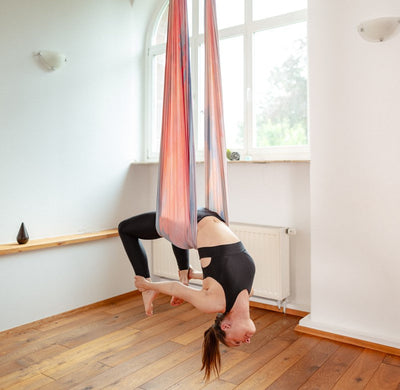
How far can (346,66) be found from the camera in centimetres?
269

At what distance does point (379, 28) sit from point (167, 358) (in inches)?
94.3

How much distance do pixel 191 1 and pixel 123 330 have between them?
3.08 metres

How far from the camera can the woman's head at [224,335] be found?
185cm

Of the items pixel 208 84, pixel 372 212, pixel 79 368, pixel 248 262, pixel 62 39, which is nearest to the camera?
pixel 248 262

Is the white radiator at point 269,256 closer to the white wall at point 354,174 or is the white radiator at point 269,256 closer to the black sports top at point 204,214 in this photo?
the white wall at point 354,174

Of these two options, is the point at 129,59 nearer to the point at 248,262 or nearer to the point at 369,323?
the point at 248,262

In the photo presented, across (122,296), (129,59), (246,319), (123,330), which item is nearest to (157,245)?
(122,296)

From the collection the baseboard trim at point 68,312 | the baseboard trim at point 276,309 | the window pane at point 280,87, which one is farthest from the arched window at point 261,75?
the baseboard trim at point 68,312

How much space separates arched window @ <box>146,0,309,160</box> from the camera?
325cm

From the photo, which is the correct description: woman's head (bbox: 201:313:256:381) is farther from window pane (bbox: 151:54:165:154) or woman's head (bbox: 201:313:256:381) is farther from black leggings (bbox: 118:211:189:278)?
window pane (bbox: 151:54:165:154)

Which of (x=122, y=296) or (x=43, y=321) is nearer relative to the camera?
(x=43, y=321)

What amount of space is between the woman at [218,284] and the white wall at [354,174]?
114 centimetres

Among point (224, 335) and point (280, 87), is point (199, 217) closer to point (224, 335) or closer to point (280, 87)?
point (224, 335)

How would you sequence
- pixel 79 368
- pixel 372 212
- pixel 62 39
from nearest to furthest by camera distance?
pixel 79 368 < pixel 372 212 < pixel 62 39
